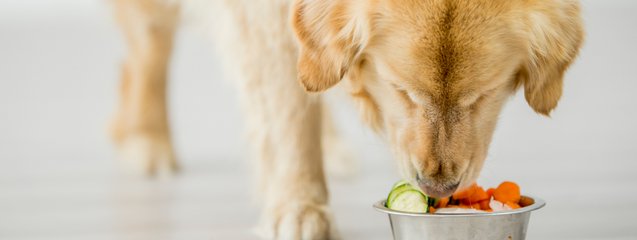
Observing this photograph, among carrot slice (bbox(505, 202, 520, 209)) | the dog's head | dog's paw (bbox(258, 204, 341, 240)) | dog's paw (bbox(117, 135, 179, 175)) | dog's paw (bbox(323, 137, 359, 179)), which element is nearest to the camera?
the dog's head

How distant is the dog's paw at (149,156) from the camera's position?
2941 mm

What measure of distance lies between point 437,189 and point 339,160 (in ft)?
4.74

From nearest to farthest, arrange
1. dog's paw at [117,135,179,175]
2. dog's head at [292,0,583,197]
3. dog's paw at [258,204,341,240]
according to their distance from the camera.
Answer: dog's head at [292,0,583,197]
dog's paw at [258,204,341,240]
dog's paw at [117,135,179,175]

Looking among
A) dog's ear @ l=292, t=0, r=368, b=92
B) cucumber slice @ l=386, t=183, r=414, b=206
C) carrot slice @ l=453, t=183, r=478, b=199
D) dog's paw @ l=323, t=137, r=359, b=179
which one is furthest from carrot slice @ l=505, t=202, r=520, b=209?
dog's paw @ l=323, t=137, r=359, b=179

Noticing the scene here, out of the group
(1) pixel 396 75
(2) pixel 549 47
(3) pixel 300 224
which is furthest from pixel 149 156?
(2) pixel 549 47

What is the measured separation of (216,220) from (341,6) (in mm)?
934

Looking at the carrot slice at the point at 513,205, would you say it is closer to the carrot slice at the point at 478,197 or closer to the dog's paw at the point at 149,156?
the carrot slice at the point at 478,197

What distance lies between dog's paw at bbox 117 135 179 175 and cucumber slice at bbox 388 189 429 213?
5.82 feet

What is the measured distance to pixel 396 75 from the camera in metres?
1.38

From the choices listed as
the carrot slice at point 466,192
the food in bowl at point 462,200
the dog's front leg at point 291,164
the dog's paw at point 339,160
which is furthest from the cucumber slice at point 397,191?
the dog's paw at point 339,160

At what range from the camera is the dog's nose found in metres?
1.37

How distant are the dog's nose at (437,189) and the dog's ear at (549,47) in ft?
1.03

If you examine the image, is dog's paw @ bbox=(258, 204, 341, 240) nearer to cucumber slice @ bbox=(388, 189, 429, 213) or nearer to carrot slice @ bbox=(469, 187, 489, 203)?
cucumber slice @ bbox=(388, 189, 429, 213)

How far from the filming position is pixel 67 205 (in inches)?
91.3
